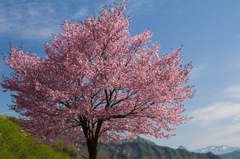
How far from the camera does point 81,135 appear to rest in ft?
75.4

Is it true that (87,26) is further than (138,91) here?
Yes

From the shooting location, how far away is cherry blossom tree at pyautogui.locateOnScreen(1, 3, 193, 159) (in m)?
16.2

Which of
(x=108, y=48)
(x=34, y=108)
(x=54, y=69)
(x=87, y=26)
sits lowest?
(x=34, y=108)

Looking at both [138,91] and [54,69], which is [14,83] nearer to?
[54,69]

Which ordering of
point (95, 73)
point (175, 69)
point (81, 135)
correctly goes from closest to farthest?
1. point (95, 73)
2. point (175, 69)
3. point (81, 135)

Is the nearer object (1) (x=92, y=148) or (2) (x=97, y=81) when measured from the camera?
(2) (x=97, y=81)

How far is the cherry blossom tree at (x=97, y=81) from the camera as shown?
16.2 m

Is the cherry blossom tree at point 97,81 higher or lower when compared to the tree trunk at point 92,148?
higher

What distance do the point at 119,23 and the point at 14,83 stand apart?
10.5 meters

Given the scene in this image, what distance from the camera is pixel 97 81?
15.9 m

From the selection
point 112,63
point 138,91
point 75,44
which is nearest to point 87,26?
point 75,44

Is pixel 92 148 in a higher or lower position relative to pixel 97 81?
lower

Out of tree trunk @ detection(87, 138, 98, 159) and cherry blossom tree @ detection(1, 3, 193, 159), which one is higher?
cherry blossom tree @ detection(1, 3, 193, 159)

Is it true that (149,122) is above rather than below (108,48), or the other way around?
below
